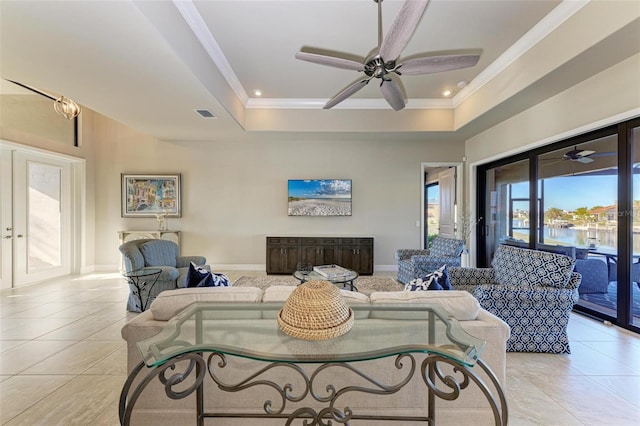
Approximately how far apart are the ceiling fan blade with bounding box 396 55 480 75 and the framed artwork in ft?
17.1

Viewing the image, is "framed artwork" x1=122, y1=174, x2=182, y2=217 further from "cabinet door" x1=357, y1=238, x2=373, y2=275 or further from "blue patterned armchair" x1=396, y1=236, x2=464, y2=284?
"blue patterned armchair" x1=396, y1=236, x2=464, y2=284

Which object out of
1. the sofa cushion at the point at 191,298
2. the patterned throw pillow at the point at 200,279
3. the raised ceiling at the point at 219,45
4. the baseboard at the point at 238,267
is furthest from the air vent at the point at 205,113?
the sofa cushion at the point at 191,298

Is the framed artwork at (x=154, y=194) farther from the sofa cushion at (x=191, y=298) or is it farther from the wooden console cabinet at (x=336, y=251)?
the sofa cushion at (x=191, y=298)

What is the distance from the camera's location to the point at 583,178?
11.3ft

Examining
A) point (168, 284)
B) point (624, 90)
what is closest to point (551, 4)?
point (624, 90)

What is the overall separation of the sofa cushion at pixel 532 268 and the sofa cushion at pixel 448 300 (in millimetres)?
1512

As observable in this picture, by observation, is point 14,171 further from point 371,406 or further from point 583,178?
point 583,178

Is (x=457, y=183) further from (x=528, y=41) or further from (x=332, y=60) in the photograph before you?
(x=332, y=60)

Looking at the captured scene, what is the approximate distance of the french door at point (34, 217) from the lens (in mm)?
4461

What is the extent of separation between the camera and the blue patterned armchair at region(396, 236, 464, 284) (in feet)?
13.6

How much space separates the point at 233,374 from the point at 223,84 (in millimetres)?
3735

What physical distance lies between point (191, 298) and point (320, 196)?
14.4 ft

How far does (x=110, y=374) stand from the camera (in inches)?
87.4

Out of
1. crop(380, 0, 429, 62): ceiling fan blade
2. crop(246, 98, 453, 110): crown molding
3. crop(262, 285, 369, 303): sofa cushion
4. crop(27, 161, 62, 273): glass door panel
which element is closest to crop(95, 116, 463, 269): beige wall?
crop(27, 161, 62, 273): glass door panel
